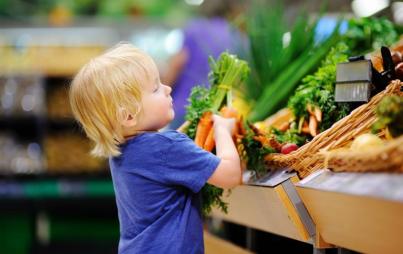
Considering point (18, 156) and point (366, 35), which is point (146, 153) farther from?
point (18, 156)

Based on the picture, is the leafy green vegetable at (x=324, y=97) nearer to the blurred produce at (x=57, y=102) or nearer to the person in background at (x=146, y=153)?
the person in background at (x=146, y=153)

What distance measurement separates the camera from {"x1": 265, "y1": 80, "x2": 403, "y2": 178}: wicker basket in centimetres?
172

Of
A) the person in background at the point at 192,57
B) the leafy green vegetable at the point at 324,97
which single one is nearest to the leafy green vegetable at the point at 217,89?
the leafy green vegetable at the point at 324,97

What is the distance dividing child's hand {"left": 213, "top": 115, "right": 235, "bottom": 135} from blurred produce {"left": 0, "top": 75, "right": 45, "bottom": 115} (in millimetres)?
4831

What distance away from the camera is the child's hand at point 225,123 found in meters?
2.03

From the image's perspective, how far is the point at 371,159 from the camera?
1.38 m

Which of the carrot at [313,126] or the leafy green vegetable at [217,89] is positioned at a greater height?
the leafy green vegetable at [217,89]

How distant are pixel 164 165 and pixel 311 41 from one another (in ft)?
3.50

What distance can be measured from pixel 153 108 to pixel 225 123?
273 millimetres

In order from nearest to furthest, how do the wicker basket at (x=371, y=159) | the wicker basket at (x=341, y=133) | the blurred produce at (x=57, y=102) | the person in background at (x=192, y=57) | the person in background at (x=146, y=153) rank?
the wicker basket at (x=371, y=159) → the wicker basket at (x=341, y=133) → the person in background at (x=146, y=153) → the person in background at (x=192, y=57) → the blurred produce at (x=57, y=102)

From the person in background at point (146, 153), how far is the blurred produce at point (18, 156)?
4.57m

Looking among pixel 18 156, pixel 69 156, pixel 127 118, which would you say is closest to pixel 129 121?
pixel 127 118

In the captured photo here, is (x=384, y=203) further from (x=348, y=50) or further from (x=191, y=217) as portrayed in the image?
(x=348, y=50)

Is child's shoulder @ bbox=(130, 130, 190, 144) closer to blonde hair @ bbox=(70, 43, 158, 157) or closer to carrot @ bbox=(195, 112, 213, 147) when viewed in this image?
blonde hair @ bbox=(70, 43, 158, 157)
